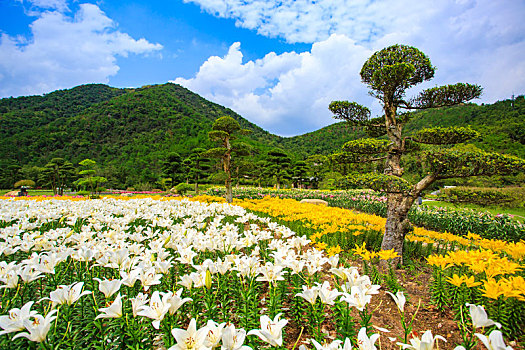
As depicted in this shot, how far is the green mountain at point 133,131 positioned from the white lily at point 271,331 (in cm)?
3634

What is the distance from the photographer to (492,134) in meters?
29.1

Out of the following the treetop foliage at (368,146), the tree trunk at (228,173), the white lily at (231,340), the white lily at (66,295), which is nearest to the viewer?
the white lily at (231,340)

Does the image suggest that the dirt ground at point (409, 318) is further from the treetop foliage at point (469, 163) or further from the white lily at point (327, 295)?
the treetop foliage at point (469, 163)

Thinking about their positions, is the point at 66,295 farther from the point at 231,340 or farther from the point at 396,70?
the point at 396,70

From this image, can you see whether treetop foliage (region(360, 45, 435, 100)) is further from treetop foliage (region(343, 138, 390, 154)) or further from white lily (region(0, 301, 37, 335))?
white lily (region(0, 301, 37, 335))

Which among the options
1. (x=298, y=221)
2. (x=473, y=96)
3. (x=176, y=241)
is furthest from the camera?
(x=298, y=221)

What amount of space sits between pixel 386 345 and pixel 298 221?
347cm

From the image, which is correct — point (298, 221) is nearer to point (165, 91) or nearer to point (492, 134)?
point (492, 134)

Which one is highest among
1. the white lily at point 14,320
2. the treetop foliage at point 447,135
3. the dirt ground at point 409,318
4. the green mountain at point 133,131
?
the green mountain at point 133,131

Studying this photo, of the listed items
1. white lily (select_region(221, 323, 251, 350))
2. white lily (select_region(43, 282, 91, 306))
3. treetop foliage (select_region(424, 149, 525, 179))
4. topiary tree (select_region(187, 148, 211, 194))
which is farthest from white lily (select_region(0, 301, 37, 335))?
topiary tree (select_region(187, 148, 211, 194))

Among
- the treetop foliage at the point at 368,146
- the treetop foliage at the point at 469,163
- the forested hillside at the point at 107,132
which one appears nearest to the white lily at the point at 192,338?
the treetop foliage at the point at 469,163

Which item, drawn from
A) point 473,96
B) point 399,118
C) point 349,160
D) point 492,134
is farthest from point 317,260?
point 492,134

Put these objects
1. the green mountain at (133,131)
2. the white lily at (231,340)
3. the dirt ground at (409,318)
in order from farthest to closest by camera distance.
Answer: the green mountain at (133,131)
the dirt ground at (409,318)
the white lily at (231,340)

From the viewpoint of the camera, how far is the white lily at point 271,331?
1.00 metres
